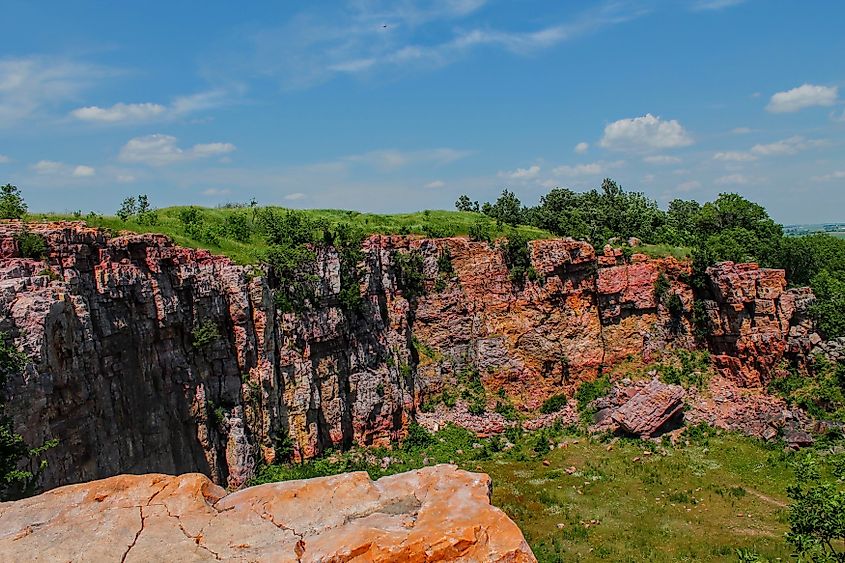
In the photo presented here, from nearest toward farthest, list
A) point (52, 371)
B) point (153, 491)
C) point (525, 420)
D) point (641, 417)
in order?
1. point (153, 491)
2. point (52, 371)
3. point (641, 417)
4. point (525, 420)

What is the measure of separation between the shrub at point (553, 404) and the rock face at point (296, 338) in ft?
2.05

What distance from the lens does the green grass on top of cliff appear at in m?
25.2

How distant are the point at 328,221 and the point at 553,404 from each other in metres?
18.0

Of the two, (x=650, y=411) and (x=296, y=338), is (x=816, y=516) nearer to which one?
(x=650, y=411)

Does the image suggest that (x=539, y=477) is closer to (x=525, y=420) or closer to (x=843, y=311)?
(x=525, y=420)

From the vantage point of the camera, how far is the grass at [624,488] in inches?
910

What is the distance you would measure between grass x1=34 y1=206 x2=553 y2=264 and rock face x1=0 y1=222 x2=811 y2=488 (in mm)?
1529

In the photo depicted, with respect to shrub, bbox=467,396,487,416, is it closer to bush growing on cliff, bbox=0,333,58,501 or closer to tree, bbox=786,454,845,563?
tree, bbox=786,454,845,563

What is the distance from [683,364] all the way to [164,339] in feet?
101

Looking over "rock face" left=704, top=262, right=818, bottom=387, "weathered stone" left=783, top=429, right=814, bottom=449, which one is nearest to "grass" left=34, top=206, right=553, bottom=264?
"rock face" left=704, top=262, right=818, bottom=387

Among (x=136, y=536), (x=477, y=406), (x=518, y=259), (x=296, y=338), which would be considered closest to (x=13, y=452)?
(x=136, y=536)

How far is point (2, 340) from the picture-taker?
44.2 ft

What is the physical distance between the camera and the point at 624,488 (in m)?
28.0

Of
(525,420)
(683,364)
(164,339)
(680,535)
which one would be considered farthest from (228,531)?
(683,364)
